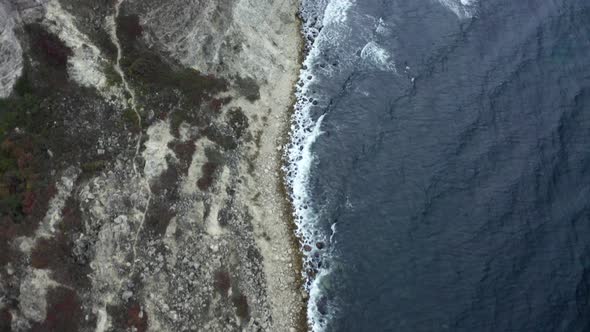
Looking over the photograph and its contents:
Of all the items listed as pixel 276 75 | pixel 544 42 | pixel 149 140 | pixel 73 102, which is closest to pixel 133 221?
pixel 149 140

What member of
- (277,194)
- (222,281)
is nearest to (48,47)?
(277,194)

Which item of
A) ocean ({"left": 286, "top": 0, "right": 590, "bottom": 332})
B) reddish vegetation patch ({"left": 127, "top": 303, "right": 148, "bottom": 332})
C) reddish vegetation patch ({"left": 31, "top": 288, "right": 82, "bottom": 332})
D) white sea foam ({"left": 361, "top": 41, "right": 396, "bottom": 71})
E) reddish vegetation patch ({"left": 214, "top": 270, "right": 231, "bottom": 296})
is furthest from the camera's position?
white sea foam ({"left": 361, "top": 41, "right": 396, "bottom": 71})

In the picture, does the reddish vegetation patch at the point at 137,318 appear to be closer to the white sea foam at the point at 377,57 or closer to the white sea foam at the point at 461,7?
the white sea foam at the point at 377,57

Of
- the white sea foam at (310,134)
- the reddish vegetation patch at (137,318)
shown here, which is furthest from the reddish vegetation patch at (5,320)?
the white sea foam at (310,134)

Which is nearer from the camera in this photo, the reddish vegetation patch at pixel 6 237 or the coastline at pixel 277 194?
the reddish vegetation patch at pixel 6 237

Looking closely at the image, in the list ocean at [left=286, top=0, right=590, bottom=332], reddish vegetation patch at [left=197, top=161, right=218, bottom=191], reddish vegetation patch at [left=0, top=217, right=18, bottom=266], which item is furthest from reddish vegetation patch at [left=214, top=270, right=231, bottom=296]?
reddish vegetation patch at [left=0, top=217, right=18, bottom=266]

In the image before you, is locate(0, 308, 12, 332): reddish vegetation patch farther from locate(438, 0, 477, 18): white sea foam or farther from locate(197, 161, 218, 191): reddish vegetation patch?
locate(438, 0, 477, 18): white sea foam

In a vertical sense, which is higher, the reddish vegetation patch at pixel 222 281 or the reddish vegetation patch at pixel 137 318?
the reddish vegetation patch at pixel 222 281
